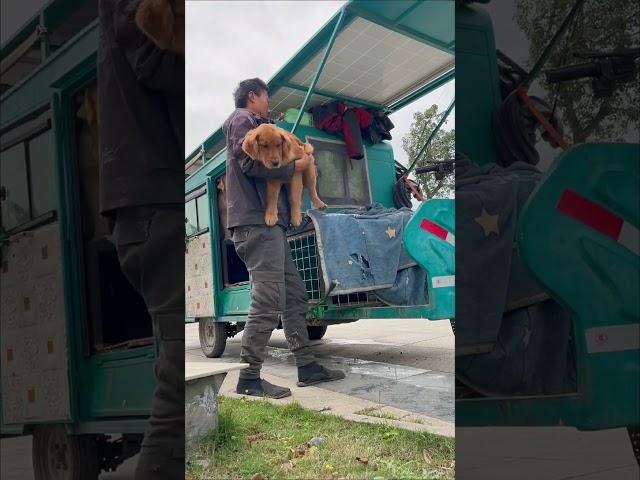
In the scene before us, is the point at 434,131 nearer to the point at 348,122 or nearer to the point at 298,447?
the point at 348,122

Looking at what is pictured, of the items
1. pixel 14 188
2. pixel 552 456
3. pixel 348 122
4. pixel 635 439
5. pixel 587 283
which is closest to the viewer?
pixel 348 122

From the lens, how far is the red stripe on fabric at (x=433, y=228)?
137 cm

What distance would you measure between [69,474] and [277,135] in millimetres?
1452

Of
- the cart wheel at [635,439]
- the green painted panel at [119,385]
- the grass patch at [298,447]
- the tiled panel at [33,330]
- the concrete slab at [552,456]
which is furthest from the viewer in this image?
the concrete slab at [552,456]

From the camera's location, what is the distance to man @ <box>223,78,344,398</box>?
1393 mm

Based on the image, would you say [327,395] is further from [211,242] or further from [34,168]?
[34,168]

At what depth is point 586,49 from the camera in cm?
187

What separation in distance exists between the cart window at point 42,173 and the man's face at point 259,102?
770 millimetres

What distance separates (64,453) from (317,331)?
1104 mm

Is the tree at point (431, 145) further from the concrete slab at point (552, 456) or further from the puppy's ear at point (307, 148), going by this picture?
the concrete slab at point (552, 456)

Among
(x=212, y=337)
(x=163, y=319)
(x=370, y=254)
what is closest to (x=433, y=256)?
(x=370, y=254)

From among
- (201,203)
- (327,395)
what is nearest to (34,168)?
(201,203)

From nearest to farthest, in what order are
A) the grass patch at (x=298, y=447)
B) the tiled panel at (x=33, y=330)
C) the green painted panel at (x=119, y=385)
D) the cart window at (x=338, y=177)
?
the grass patch at (x=298, y=447) → the cart window at (x=338, y=177) → the green painted panel at (x=119, y=385) → the tiled panel at (x=33, y=330)

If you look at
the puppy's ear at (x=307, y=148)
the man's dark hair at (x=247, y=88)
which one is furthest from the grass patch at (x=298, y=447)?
the man's dark hair at (x=247, y=88)
